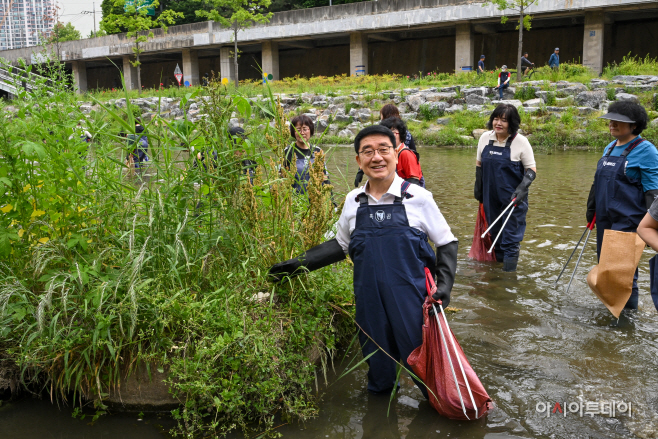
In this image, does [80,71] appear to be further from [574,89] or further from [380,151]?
[380,151]

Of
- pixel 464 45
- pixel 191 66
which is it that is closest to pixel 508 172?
pixel 464 45

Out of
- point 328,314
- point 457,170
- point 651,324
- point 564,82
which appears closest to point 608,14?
point 564,82

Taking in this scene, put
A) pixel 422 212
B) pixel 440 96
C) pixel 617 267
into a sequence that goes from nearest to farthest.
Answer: pixel 422 212 < pixel 617 267 < pixel 440 96

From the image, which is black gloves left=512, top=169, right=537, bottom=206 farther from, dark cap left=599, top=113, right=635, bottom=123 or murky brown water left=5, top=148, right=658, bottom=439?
dark cap left=599, top=113, right=635, bottom=123

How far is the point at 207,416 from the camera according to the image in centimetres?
306

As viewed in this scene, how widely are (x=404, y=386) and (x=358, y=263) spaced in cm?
100

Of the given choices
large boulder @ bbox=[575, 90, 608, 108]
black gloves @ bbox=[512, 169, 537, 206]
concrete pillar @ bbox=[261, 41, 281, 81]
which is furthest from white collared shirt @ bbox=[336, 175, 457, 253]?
concrete pillar @ bbox=[261, 41, 281, 81]

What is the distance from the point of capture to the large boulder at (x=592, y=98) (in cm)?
1948

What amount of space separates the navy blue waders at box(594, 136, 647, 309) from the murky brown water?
0.67 meters

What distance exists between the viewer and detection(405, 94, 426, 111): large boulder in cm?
2224

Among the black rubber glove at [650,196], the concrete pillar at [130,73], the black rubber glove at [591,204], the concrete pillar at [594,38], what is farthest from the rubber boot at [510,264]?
the concrete pillar at [130,73]

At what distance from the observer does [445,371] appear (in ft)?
9.36

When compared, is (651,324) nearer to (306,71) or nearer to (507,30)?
(507,30)

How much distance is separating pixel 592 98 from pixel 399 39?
17672 mm
